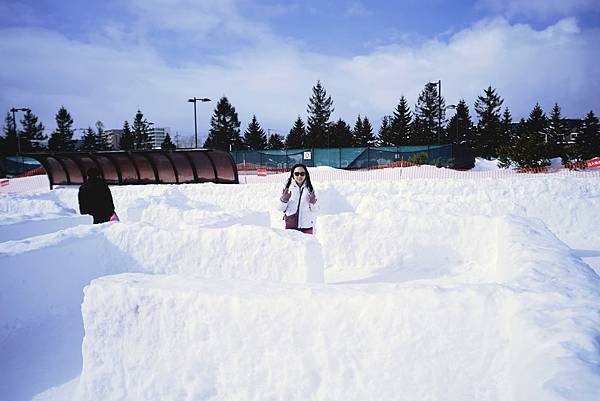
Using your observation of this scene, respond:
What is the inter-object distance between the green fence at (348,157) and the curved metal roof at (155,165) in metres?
8.87

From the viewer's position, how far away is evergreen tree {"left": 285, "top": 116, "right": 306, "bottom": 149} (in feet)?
209

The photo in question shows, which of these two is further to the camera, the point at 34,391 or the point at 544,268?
the point at 34,391

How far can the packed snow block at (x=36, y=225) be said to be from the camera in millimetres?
6754

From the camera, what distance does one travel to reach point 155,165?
19156mm

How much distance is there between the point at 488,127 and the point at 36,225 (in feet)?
199

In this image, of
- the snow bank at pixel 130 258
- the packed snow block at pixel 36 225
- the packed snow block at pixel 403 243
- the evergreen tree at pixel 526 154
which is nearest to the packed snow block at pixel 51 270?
the snow bank at pixel 130 258

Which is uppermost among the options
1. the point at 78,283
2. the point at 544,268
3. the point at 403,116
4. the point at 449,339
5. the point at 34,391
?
the point at 403,116

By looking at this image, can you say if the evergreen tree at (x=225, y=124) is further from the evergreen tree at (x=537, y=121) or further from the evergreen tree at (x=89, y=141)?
the evergreen tree at (x=537, y=121)

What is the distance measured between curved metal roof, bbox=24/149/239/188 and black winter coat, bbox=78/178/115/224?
445 inches

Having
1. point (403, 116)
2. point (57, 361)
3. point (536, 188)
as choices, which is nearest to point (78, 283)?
point (57, 361)

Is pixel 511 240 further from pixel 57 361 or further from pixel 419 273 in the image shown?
pixel 57 361

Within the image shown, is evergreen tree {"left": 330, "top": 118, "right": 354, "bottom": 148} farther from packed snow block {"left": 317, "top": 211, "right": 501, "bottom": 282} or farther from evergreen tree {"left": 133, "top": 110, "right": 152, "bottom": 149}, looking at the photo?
packed snow block {"left": 317, "top": 211, "right": 501, "bottom": 282}

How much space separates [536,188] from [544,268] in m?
9.47

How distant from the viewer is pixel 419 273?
663 cm
